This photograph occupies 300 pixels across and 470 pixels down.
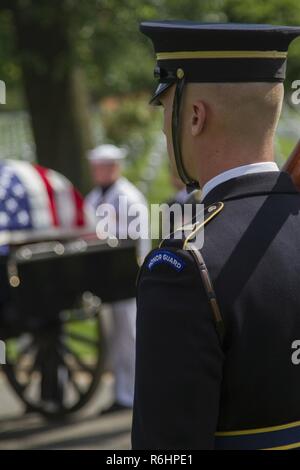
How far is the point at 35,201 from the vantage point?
271 inches

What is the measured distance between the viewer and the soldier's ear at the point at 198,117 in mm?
2203

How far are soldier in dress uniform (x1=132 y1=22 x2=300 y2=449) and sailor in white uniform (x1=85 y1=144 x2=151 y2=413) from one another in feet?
17.1

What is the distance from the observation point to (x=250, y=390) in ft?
7.04

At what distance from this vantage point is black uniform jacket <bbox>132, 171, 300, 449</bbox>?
2082 millimetres

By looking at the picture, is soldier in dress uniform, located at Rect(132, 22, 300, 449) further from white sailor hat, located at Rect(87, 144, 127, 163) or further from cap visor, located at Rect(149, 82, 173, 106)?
white sailor hat, located at Rect(87, 144, 127, 163)

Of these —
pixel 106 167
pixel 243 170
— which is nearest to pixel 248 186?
pixel 243 170

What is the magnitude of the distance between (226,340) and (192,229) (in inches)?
9.3

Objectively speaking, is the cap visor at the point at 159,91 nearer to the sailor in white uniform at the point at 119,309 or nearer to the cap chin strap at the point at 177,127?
the cap chin strap at the point at 177,127

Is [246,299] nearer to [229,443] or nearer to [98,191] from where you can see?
[229,443]

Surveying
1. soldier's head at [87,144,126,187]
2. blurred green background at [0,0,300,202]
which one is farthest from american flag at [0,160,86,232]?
blurred green background at [0,0,300,202]

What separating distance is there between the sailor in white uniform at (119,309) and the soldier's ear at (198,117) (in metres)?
5.25

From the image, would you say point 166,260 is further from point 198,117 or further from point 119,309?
point 119,309

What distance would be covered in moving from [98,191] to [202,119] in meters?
6.22

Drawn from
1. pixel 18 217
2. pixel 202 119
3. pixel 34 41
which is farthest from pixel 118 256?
pixel 202 119
